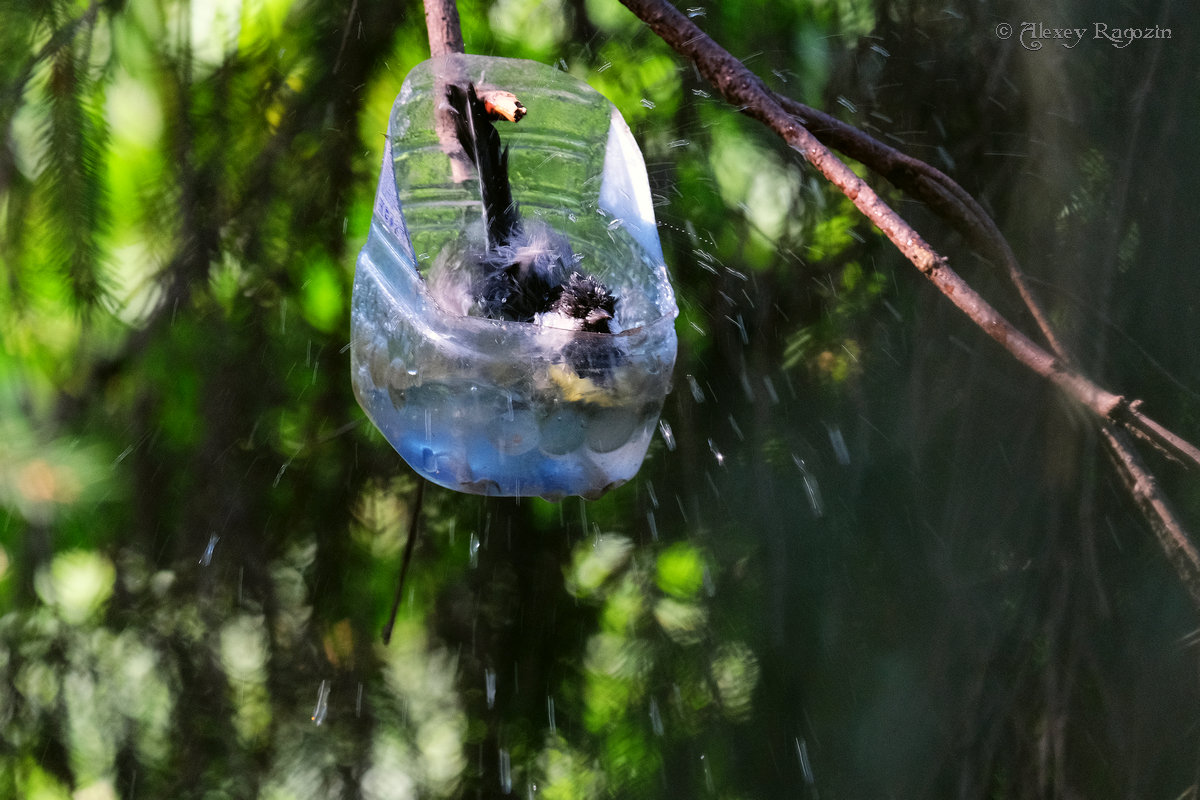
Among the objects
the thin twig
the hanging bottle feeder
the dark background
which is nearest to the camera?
the hanging bottle feeder

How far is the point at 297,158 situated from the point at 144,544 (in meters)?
0.38

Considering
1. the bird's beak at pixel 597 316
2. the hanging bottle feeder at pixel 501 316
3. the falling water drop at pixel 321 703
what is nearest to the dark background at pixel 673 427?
the falling water drop at pixel 321 703


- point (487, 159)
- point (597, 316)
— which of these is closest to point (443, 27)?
point (487, 159)

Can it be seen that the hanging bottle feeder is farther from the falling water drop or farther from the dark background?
the falling water drop

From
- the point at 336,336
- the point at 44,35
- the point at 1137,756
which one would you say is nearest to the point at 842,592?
the point at 1137,756

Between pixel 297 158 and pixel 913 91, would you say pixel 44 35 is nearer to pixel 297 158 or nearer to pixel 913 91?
pixel 297 158

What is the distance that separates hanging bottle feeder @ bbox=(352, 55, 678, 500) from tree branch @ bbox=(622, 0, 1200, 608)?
86mm

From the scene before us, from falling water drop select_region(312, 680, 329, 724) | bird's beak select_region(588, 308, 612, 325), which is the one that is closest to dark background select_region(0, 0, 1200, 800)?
falling water drop select_region(312, 680, 329, 724)

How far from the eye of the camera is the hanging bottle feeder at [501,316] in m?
0.43

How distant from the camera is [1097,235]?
2.71ft

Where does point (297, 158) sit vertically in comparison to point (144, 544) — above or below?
above

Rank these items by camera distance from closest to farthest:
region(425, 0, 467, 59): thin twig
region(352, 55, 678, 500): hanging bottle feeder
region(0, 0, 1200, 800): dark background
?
region(352, 55, 678, 500): hanging bottle feeder
region(425, 0, 467, 59): thin twig
region(0, 0, 1200, 800): dark background

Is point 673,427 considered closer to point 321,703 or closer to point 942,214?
point 942,214

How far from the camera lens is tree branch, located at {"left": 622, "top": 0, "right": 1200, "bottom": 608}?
0.53 meters
